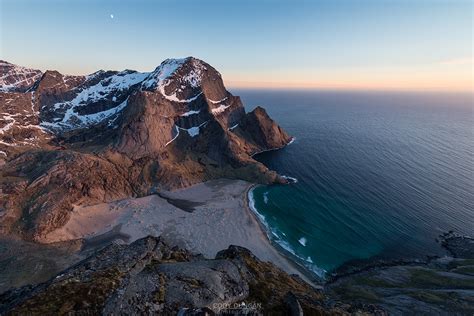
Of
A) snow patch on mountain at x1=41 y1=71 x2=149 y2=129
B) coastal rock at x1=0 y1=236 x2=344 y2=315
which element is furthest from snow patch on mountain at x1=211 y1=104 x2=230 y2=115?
coastal rock at x1=0 y1=236 x2=344 y2=315

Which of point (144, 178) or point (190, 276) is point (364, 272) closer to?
point (190, 276)

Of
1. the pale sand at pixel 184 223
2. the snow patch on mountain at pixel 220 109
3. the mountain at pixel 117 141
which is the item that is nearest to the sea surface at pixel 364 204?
the pale sand at pixel 184 223

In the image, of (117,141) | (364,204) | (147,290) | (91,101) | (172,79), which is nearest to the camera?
(147,290)

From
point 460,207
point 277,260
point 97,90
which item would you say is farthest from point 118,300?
point 97,90

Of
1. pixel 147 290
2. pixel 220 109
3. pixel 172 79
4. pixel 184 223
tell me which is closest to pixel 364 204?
pixel 184 223

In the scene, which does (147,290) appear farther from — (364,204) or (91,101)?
(91,101)

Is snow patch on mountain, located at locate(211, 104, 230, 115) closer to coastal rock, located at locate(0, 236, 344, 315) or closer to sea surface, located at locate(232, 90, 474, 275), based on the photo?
sea surface, located at locate(232, 90, 474, 275)

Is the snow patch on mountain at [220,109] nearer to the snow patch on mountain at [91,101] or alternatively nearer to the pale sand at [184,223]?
the snow patch on mountain at [91,101]
